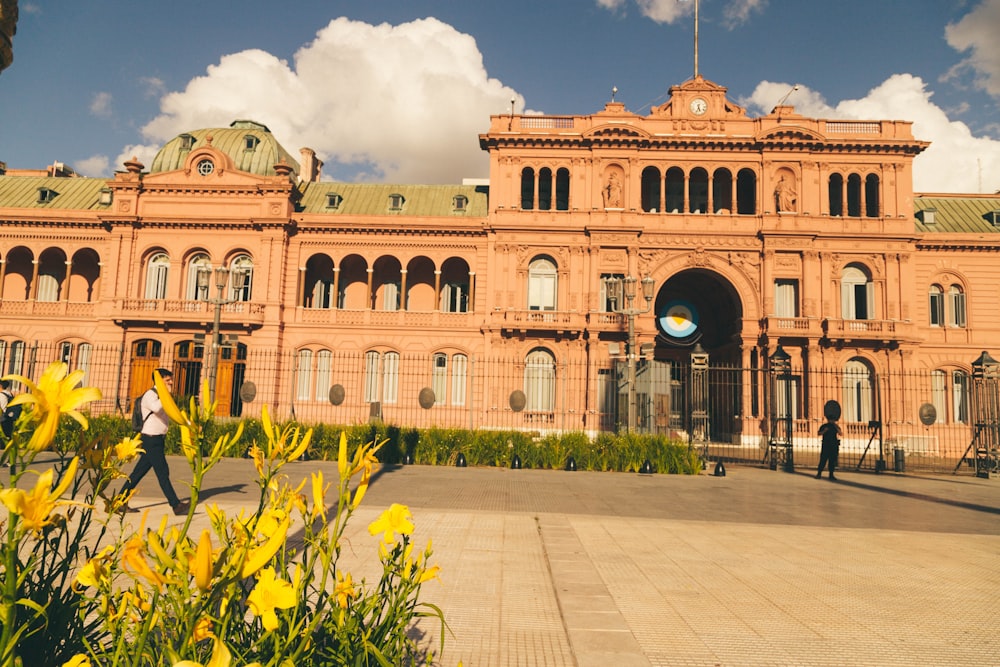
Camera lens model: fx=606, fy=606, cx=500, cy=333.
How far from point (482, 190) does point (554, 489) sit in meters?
24.7

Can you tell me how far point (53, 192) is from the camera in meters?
33.0

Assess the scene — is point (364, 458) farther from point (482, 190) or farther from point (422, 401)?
point (482, 190)

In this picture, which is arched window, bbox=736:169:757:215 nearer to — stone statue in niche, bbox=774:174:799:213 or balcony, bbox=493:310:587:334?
stone statue in niche, bbox=774:174:799:213

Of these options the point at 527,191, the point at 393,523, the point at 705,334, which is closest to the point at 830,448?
the point at 393,523

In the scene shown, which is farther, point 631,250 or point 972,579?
point 631,250

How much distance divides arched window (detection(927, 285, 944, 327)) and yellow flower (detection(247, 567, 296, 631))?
34702mm

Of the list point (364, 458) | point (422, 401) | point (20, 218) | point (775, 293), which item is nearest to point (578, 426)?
point (422, 401)

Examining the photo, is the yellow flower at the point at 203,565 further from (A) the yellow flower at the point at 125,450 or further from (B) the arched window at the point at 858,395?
(B) the arched window at the point at 858,395

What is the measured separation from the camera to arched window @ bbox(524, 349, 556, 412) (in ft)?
91.8

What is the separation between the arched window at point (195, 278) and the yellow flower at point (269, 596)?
30.9 metres

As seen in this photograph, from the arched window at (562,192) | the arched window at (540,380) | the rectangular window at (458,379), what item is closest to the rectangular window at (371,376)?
the rectangular window at (458,379)

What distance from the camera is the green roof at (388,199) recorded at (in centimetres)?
3219

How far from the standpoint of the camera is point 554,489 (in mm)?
11648

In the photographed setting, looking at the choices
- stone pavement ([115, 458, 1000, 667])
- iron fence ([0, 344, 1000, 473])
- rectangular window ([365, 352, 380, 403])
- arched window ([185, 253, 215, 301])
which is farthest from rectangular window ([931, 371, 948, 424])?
arched window ([185, 253, 215, 301])
